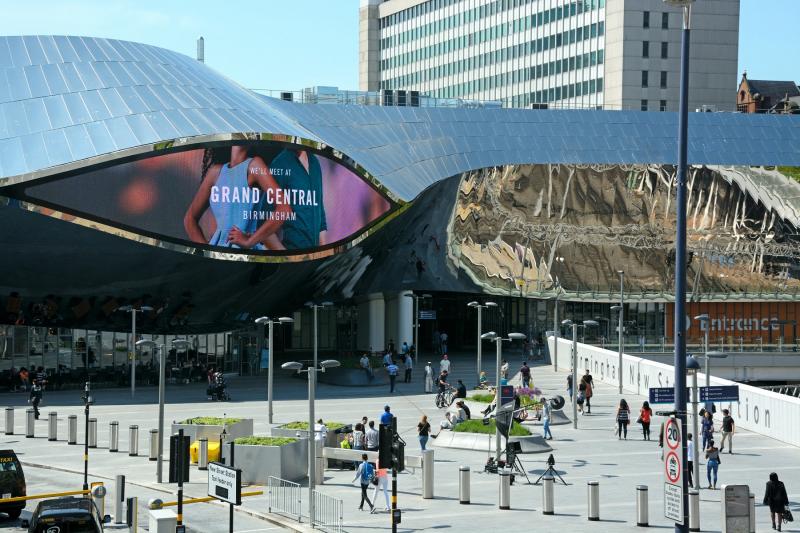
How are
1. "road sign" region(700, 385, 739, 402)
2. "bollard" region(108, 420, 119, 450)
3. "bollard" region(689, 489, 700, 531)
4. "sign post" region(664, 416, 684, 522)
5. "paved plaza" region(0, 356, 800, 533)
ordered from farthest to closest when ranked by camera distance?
"bollard" region(108, 420, 119, 450) → "road sign" region(700, 385, 739, 402) → "paved plaza" region(0, 356, 800, 533) → "bollard" region(689, 489, 700, 531) → "sign post" region(664, 416, 684, 522)

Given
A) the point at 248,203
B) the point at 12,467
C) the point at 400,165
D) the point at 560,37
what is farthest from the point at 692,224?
the point at 12,467

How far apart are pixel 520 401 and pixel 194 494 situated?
54.8ft

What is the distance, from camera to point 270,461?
36719 mm

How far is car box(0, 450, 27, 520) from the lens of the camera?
1250 inches

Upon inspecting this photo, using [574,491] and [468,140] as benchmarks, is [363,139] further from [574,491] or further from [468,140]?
[574,491]

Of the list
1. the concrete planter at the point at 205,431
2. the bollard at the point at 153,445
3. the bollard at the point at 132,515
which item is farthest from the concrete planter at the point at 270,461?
the bollard at the point at 132,515

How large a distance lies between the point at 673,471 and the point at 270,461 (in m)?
15.7

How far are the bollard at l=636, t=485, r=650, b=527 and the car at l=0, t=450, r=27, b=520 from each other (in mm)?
15290

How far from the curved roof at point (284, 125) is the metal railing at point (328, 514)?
2924cm

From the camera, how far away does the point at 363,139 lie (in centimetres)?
7681

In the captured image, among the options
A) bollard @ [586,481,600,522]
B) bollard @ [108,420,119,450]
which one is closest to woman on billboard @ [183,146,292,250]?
bollard @ [108,420,119,450]

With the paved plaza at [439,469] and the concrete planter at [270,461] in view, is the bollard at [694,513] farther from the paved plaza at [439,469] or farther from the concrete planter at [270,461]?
the concrete planter at [270,461]

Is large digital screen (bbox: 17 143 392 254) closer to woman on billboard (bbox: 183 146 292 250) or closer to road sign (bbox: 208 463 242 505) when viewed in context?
woman on billboard (bbox: 183 146 292 250)

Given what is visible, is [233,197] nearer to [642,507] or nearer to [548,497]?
[548,497]
